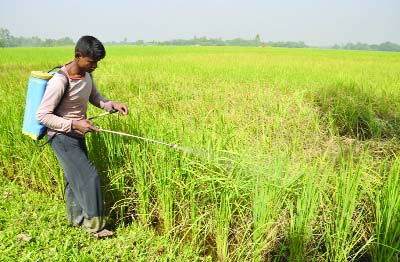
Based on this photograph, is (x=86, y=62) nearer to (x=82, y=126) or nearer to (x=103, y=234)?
(x=82, y=126)

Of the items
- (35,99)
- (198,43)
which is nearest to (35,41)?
(198,43)

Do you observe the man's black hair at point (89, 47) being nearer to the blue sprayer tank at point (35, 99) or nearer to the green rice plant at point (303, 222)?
the blue sprayer tank at point (35, 99)

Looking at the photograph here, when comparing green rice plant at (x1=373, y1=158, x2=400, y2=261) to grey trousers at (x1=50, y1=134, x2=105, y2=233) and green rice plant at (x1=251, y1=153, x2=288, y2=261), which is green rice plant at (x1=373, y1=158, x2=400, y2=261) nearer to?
green rice plant at (x1=251, y1=153, x2=288, y2=261)

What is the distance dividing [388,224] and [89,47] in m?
2.14

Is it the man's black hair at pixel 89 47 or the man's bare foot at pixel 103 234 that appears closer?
the man's black hair at pixel 89 47

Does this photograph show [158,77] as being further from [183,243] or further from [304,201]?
[304,201]

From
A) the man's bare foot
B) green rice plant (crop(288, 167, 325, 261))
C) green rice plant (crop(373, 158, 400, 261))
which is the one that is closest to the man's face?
the man's bare foot

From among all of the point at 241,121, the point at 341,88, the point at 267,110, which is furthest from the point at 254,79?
the point at 241,121

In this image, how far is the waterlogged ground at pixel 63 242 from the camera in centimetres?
234

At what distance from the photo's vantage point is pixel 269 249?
6.99ft

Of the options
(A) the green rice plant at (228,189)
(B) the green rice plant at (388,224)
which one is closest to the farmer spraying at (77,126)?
(A) the green rice plant at (228,189)

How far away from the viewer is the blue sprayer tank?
2332 millimetres

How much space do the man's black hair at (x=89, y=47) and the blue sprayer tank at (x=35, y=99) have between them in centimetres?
34

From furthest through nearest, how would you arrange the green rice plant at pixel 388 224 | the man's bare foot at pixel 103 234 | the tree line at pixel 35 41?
the tree line at pixel 35 41 → the man's bare foot at pixel 103 234 → the green rice plant at pixel 388 224
